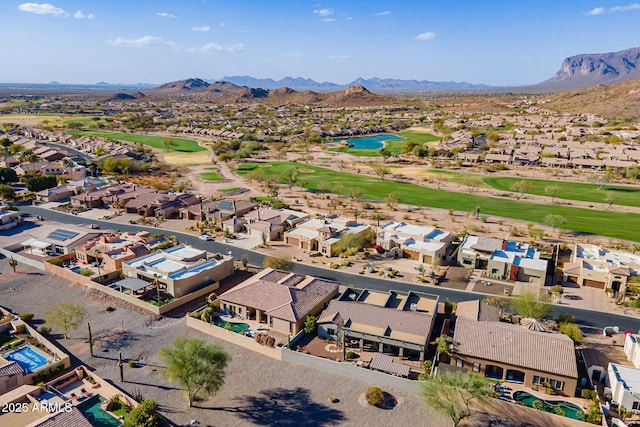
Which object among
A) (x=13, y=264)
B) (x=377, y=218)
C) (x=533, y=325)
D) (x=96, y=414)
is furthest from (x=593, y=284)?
(x=13, y=264)

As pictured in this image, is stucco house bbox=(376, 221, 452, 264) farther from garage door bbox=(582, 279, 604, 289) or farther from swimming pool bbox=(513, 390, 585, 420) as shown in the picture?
swimming pool bbox=(513, 390, 585, 420)

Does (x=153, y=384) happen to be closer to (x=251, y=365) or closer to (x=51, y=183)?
(x=251, y=365)

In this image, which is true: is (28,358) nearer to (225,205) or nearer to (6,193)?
(225,205)

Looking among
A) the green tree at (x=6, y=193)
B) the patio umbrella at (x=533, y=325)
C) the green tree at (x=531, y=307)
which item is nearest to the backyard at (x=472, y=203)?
the green tree at (x=531, y=307)

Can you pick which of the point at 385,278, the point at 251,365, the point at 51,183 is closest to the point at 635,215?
the point at 385,278

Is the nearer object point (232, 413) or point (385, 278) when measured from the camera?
point (232, 413)

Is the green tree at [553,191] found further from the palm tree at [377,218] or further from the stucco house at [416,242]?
the stucco house at [416,242]
